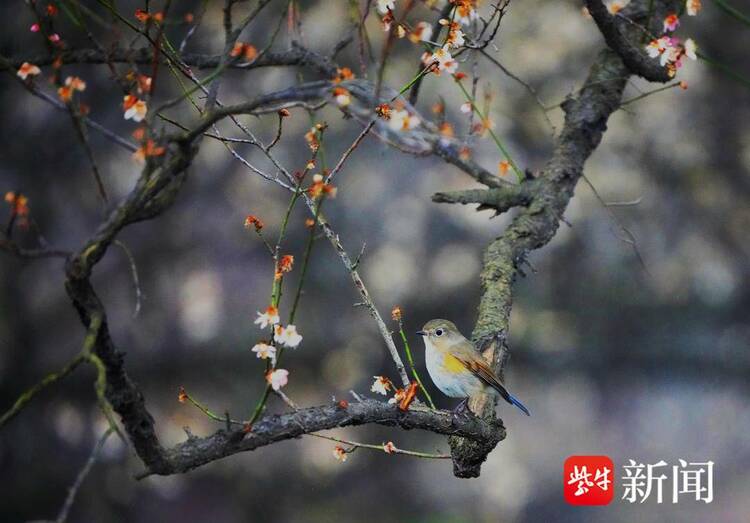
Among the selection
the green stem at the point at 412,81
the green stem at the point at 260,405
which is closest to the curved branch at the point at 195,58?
the green stem at the point at 412,81

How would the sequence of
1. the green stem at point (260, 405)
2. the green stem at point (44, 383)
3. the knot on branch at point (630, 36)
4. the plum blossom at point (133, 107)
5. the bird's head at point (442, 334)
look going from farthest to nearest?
the knot on branch at point (630, 36) → the bird's head at point (442, 334) → the plum blossom at point (133, 107) → the green stem at point (260, 405) → the green stem at point (44, 383)

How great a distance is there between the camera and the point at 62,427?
20.2ft

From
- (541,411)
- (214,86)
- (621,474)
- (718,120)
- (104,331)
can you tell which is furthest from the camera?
(718,120)

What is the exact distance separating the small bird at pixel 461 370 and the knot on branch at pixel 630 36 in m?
1.21

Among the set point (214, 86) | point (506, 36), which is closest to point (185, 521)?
point (506, 36)

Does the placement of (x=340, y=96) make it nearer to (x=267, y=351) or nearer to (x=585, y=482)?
(x=267, y=351)

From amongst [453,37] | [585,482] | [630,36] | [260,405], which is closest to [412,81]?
[453,37]

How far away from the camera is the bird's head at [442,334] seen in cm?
323

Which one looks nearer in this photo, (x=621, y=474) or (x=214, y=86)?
(x=214, y=86)

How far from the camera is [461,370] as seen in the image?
307 cm

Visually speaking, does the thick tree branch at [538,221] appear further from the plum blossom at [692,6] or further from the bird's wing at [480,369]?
the plum blossom at [692,6]

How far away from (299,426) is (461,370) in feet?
3.12

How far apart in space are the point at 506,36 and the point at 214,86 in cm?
509

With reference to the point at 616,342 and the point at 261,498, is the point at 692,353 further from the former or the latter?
the point at 261,498
